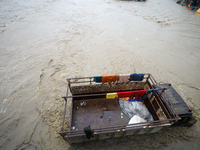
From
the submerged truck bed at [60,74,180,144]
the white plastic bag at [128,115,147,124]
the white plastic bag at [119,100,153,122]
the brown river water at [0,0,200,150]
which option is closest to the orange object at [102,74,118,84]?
the submerged truck bed at [60,74,180,144]

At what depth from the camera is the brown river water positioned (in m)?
6.18

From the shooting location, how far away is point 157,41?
14555 mm

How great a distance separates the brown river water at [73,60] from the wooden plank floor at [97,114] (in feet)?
3.14

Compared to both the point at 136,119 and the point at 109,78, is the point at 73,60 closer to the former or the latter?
the point at 109,78

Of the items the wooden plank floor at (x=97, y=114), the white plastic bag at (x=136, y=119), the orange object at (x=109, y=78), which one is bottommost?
the wooden plank floor at (x=97, y=114)

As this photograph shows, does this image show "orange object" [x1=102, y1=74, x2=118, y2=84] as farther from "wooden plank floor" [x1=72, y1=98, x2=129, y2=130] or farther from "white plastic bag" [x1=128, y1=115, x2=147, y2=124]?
"white plastic bag" [x1=128, y1=115, x2=147, y2=124]

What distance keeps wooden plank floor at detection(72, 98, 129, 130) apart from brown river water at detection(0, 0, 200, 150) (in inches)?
37.7

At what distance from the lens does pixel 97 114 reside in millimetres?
6367

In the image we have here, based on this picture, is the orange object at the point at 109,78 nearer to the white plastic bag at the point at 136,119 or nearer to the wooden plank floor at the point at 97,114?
the wooden plank floor at the point at 97,114

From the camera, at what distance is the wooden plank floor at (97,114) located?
598cm

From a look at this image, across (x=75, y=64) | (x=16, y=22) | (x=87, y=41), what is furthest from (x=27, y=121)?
(x=16, y=22)

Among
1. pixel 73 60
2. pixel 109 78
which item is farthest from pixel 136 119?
pixel 73 60

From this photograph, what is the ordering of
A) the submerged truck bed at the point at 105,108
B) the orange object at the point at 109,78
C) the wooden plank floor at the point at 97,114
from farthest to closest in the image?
the orange object at the point at 109,78 < the wooden plank floor at the point at 97,114 < the submerged truck bed at the point at 105,108

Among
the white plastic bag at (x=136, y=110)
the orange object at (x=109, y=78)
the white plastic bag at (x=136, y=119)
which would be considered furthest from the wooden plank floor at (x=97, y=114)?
the orange object at (x=109, y=78)
